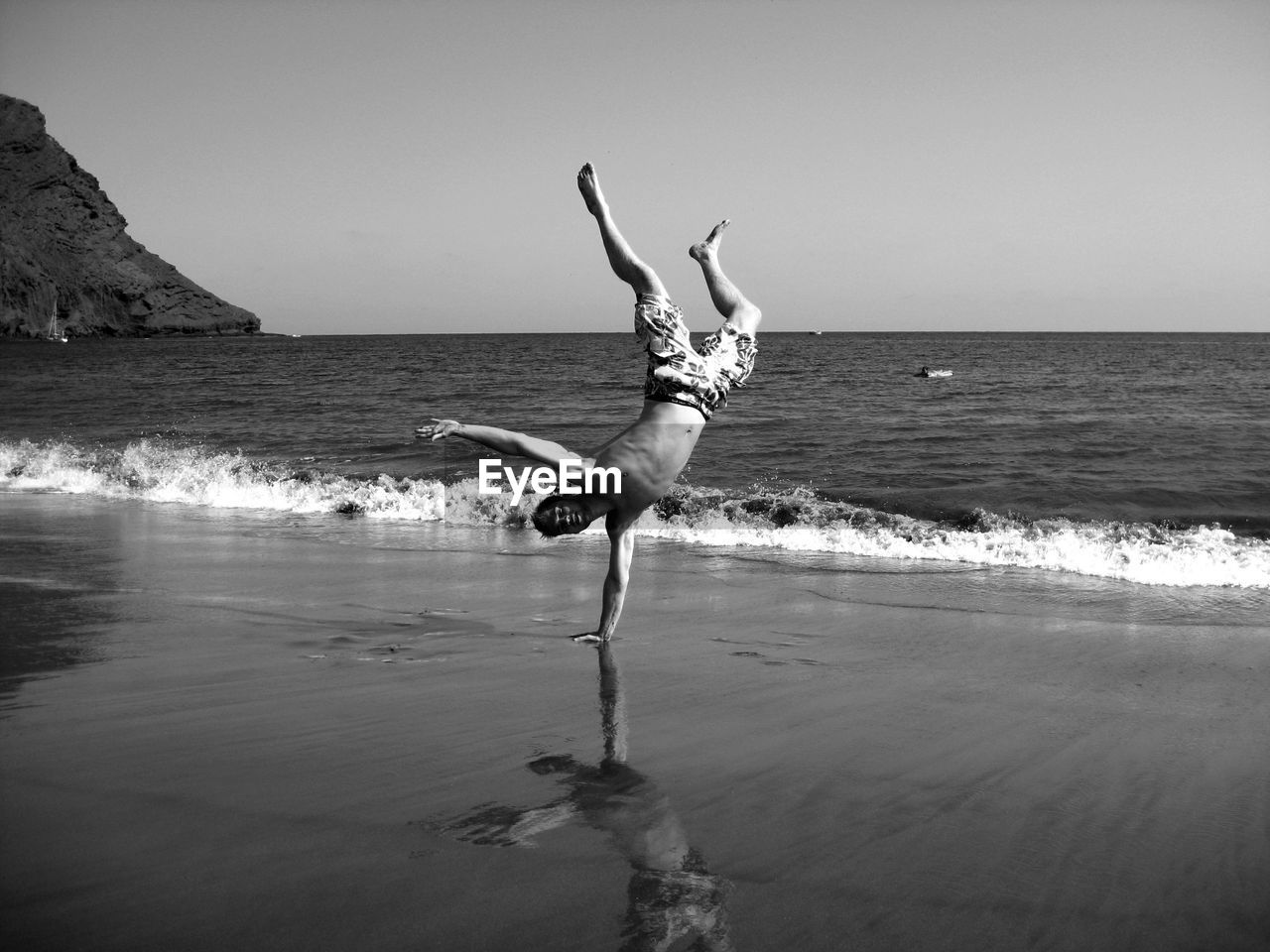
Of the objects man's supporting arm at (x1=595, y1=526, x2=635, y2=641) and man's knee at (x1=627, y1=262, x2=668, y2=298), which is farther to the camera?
man's supporting arm at (x1=595, y1=526, x2=635, y2=641)

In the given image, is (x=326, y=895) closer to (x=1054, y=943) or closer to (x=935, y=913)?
(x=935, y=913)

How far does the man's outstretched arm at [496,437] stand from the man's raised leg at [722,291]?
1463 mm

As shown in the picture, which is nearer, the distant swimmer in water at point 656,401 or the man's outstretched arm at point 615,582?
the distant swimmer in water at point 656,401

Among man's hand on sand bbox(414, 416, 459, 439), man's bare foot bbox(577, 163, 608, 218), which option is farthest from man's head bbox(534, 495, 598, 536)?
man's bare foot bbox(577, 163, 608, 218)

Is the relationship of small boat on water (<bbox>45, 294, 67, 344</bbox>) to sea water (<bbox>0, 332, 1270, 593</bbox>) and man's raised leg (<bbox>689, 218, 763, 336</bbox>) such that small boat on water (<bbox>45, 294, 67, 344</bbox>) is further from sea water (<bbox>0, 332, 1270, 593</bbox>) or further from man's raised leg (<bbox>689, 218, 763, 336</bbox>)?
man's raised leg (<bbox>689, 218, 763, 336</bbox>)

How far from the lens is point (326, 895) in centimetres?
319

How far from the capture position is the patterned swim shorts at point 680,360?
5.62m

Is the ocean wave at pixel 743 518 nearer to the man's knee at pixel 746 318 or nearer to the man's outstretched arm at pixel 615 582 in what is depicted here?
the man's outstretched arm at pixel 615 582

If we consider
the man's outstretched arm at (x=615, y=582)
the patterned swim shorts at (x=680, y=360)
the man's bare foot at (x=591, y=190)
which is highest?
the man's bare foot at (x=591, y=190)

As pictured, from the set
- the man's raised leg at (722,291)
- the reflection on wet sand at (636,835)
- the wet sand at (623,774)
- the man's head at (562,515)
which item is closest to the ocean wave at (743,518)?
the wet sand at (623,774)

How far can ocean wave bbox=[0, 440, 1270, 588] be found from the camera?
9.95m

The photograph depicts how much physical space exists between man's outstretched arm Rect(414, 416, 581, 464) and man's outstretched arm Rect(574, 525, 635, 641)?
3.53ft

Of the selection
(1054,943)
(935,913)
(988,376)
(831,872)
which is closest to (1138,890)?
(1054,943)

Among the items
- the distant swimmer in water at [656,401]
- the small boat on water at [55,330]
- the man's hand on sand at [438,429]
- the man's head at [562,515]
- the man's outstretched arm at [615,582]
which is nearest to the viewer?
the man's hand on sand at [438,429]
